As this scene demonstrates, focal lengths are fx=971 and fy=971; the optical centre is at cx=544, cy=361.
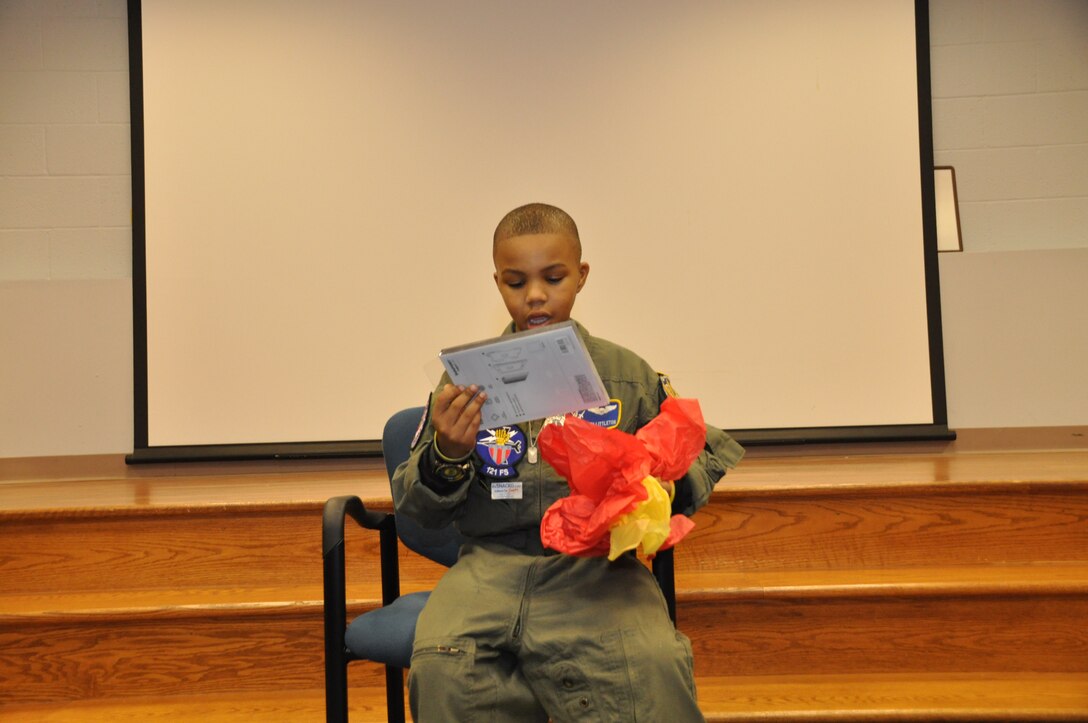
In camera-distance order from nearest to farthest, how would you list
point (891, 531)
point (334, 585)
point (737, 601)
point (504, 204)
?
point (334, 585) < point (737, 601) < point (891, 531) < point (504, 204)

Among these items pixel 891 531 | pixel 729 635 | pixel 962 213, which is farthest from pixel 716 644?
pixel 962 213

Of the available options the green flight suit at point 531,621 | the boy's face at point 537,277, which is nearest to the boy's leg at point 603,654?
the green flight suit at point 531,621

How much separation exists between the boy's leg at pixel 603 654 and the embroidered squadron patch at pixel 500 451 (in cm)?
20

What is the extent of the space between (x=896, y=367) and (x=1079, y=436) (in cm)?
75

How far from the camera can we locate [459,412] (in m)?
1.42

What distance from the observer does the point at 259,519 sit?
2.35m

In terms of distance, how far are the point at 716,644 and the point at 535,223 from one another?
1.07 meters

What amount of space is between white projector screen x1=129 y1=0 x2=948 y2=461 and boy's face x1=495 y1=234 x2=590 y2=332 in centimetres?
172

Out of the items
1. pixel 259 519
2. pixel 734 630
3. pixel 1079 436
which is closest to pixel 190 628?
pixel 259 519

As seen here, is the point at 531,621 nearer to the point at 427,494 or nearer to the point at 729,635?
the point at 427,494

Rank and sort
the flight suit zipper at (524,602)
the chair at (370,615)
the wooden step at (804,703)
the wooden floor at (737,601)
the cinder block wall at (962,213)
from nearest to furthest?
1. the flight suit zipper at (524,602)
2. the chair at (370,615)
3. the wooden step at (804,703)
4. the wooden floor at (737,601)
5. the cinder block wall at (962,213)

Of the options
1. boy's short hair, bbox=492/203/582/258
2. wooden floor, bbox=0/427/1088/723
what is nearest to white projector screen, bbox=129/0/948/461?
wooden floor, bbox=0/427/1088/723

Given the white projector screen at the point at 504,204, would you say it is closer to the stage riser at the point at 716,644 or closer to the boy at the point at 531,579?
the stage riser at the point at 716,644

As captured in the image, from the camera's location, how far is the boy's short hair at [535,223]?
5.22ft
